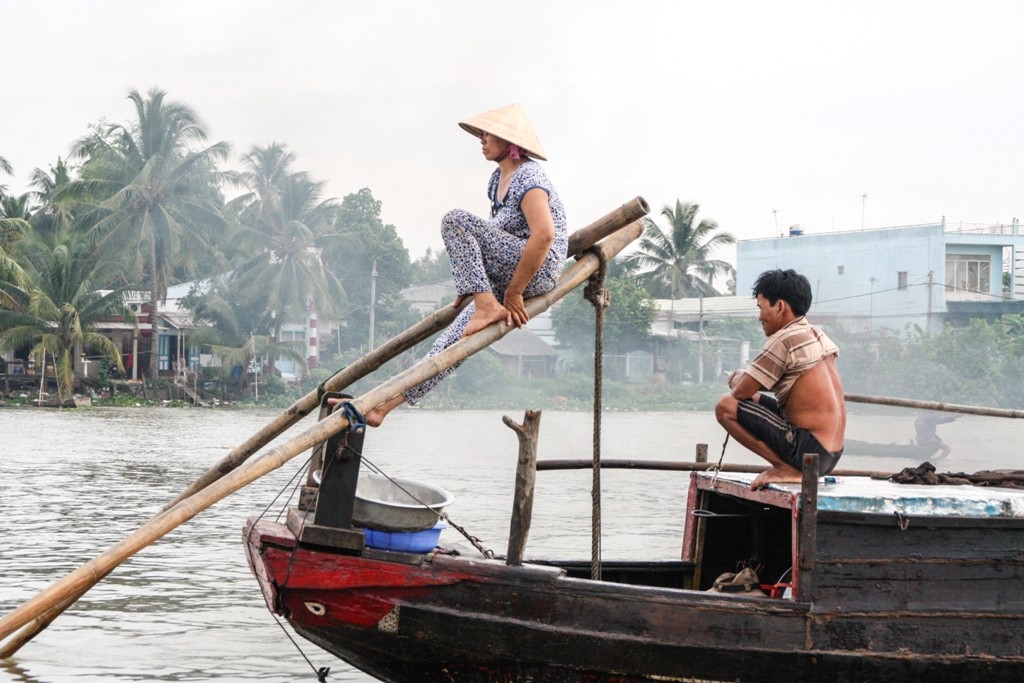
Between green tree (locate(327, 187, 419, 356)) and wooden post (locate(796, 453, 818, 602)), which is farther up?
green tree (locate(327, 187, 419, 356))

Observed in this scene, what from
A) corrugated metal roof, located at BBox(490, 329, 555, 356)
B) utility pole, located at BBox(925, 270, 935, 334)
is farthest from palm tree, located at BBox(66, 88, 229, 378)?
utility pole, located at BBox(925, 270, 935, 334)

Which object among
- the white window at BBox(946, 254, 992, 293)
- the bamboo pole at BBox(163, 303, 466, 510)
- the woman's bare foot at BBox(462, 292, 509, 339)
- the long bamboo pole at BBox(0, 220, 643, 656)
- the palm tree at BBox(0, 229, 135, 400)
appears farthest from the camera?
the white window at BBox(946, 254, 992, 293)

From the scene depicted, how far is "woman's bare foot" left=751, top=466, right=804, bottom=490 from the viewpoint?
4.53 m

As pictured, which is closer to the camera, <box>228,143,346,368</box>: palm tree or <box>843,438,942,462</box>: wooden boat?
<box>843,438,942,462</box>: wooden boat

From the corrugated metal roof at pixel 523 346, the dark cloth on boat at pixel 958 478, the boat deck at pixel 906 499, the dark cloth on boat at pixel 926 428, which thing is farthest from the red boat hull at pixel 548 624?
the corrugated metal roof at pixel 523 346

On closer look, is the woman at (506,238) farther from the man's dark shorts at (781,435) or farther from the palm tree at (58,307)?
the palm tree at (58,307)

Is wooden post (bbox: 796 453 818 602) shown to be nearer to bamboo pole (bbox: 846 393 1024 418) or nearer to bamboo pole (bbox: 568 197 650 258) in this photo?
bamboo pole (bbox: 568 197 650 258)

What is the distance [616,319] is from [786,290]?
36.3m

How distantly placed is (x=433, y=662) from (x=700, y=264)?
4200 centimetres

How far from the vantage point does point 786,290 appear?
4699 millimetres

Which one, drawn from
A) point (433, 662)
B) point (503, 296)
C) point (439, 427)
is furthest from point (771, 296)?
point (439, 427)

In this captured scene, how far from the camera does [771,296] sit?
4719 mm

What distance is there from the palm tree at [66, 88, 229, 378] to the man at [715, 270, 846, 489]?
101 feet

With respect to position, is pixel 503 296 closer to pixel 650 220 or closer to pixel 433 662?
pixel 433 662
